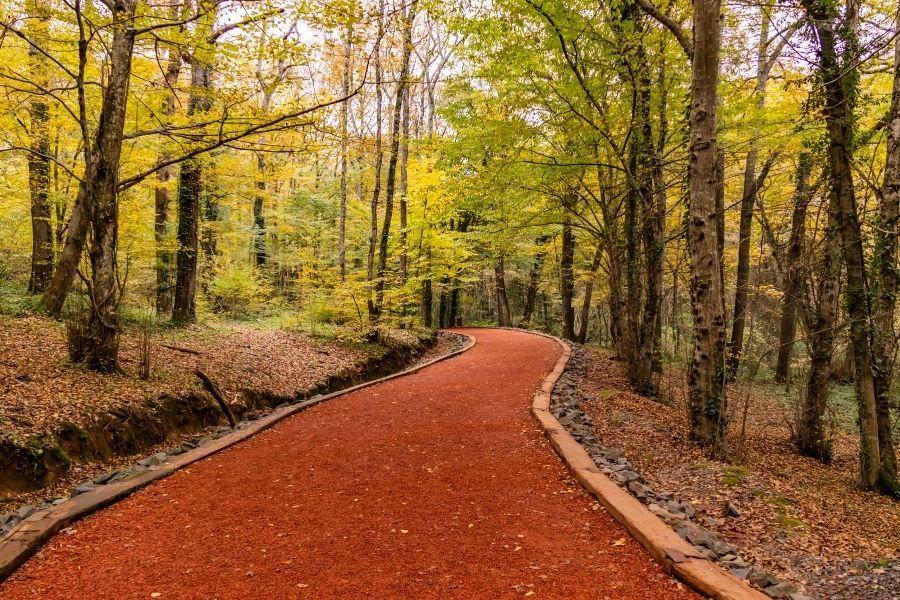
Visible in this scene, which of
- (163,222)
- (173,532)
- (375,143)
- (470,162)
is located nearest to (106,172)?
(375,143)

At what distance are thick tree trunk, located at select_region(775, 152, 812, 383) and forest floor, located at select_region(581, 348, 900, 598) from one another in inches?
63.1

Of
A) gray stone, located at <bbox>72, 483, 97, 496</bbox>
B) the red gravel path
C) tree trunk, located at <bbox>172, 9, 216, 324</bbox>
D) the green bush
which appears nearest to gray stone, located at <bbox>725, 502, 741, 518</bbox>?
the red gravel path

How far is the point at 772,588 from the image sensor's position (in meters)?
2.61

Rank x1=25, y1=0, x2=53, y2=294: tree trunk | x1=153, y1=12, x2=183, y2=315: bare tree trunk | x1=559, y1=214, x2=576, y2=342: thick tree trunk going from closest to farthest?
x1=25, y1=0, x2=53, y2=294: tree trunk
x1=153, y1=12, x2=183, y2=315: bare tree trunk
x1=559, y1=214, x2=576, y2=342: thick tree trunk

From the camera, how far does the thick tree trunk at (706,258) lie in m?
5.29

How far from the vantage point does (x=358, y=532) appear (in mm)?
3352

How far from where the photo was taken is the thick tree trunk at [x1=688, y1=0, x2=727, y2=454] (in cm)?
529

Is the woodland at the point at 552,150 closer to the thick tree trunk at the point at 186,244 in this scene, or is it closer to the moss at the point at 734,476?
the thick tree trunk at the point at 186,244

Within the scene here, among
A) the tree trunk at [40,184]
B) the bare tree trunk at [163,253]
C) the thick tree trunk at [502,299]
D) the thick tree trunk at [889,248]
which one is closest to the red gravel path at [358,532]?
the thick tree trunk at [889,248]

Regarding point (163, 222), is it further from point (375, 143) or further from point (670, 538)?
point (670, 538)

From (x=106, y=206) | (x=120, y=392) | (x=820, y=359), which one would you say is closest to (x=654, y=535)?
(x=120, y=392)

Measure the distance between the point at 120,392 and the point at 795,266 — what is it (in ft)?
29.1

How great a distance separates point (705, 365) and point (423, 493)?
365 cm

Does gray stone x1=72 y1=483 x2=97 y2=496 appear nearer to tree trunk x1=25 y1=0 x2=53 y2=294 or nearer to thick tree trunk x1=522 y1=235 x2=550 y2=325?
tree trunk x1=25 y1=0 x2=53 y2=294
